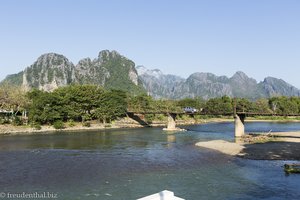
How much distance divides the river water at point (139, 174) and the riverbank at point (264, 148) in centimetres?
386

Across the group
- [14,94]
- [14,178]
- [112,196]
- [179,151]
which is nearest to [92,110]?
[14,94]

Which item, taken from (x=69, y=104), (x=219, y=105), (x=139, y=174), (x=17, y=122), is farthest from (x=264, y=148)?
(x=219, y=105)

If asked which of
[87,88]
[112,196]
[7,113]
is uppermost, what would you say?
[87,88]

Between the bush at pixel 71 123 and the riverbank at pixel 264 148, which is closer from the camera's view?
the riverbank at pixel 264 148

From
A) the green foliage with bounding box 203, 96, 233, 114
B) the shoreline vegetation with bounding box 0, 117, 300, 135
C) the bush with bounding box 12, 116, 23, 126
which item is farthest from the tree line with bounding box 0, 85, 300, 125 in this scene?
the green foliage with bounding box 203, 96, 233, 114

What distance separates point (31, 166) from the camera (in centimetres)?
5278

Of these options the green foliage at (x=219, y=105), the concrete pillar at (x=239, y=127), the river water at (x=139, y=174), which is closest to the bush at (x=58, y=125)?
the river water at (x=139, y=174)

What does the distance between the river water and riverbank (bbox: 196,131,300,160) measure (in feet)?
12.7

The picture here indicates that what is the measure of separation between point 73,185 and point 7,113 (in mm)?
102310

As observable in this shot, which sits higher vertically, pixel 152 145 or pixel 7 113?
pixel 7 113

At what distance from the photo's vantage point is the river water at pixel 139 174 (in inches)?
1486

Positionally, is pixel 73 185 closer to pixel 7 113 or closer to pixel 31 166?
pixel 31 166

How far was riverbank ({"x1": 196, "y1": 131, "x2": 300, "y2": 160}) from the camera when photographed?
6062 centimetres

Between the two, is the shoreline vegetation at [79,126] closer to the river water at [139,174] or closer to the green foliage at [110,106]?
the green foliage at [110,106]
